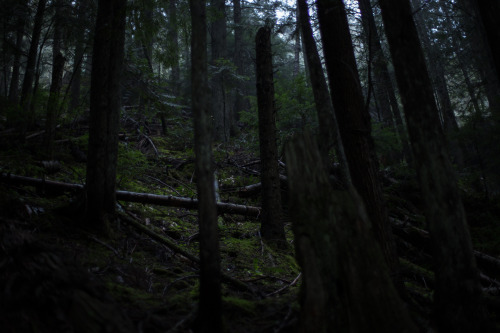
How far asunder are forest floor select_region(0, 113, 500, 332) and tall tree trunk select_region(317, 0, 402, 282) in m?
0.96

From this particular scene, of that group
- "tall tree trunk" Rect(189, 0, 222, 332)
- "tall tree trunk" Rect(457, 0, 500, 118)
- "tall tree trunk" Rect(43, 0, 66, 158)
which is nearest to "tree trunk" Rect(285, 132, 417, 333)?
"tall tree trunk" Rect(189, 0, 222, 332)

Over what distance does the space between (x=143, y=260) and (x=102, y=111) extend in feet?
7.53

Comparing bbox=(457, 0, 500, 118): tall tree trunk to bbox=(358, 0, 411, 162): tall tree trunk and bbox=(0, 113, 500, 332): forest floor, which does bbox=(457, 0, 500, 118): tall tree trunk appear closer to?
bbox=(358, 0, 411, 162): tall tree trunk

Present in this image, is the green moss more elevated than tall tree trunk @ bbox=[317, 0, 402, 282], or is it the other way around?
tall tree trunk @ bbox=[317, 0, 402, 282]

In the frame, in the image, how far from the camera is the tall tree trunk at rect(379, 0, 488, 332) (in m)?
2.59

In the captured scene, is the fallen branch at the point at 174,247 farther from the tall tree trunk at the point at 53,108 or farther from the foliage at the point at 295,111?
the foliage at the point at 295,111

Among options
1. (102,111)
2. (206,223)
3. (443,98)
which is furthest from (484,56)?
(206,223)

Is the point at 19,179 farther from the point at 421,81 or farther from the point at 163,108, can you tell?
the point at 421,81

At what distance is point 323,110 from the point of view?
3.83m

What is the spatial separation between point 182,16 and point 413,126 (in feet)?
15.1

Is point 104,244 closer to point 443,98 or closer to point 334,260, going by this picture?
point 334,260

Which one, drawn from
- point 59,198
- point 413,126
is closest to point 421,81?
point 413,126

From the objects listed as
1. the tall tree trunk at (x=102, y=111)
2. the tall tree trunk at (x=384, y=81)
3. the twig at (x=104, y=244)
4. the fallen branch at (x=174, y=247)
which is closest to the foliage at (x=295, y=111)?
the tall tree trunk at (x=384, y=81)

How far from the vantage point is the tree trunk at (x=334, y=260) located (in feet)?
7.88
